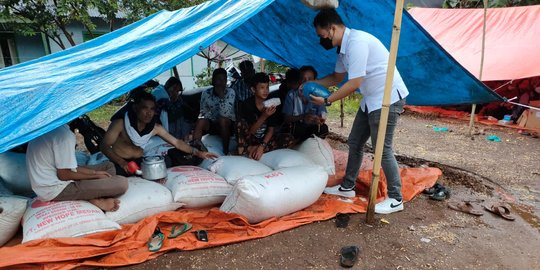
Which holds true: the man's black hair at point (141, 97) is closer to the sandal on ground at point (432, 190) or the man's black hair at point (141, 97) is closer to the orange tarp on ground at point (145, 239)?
the orange tarp on ground at point (145, 239)

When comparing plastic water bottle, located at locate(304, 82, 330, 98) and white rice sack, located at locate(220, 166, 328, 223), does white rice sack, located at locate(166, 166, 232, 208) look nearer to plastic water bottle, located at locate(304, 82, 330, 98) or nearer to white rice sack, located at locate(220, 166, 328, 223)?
white rice sack, located at locate(220, 166, 328, 223)

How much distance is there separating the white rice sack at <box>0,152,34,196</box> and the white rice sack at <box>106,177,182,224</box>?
2.50 feet

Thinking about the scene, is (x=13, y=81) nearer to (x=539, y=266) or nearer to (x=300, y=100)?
(x=300, y=100)

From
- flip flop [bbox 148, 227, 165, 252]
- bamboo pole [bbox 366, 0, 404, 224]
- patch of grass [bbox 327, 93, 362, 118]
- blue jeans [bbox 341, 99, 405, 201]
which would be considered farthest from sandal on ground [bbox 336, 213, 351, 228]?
patch of grass [bbox 327, 93, 362, 118]

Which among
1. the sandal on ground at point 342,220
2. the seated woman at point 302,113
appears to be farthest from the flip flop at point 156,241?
the seated woman at point 302,113

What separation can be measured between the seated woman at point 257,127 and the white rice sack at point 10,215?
5.69ft

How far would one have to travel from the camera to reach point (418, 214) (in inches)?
101

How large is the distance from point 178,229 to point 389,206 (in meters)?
1.52

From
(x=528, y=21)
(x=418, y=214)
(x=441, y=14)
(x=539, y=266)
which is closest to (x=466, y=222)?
(x=418, y=214)

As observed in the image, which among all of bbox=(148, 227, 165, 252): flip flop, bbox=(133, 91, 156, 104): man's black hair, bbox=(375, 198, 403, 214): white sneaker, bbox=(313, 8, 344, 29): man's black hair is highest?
bbox=(313, 8, 344, 29): man's black hair

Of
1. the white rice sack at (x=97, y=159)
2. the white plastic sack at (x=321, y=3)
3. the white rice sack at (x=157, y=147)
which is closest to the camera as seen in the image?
the white plastic sack at (x=321, y=3)

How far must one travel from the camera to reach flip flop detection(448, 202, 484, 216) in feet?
8.52

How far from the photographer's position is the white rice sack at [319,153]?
3092 mm

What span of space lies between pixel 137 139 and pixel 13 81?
87 centimetres
